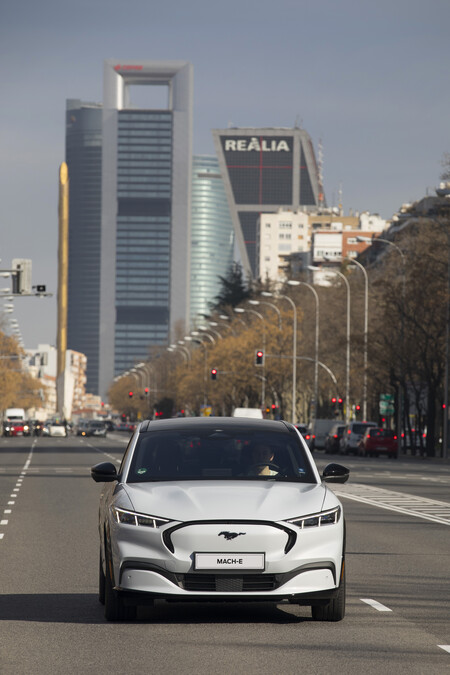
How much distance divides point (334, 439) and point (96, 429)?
192 feet

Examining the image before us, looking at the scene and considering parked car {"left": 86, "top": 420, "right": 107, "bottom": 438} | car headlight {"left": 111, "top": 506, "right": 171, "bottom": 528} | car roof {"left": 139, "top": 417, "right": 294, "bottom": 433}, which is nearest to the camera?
car headlight {"left": 111, "top": 506, "right": 171, "bottom": 528}

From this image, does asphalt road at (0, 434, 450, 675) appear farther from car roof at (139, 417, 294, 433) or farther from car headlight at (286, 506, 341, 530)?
car roof at (139, 417, 294, 433)

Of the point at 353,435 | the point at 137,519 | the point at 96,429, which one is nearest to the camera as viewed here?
the point at 137,519

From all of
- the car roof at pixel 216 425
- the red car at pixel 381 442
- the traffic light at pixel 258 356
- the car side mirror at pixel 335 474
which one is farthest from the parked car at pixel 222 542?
the traffic light at pixel 258 356

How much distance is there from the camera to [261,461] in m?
10.4

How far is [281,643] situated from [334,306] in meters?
86.1

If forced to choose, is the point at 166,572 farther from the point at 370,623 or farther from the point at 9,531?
the point at 9,531

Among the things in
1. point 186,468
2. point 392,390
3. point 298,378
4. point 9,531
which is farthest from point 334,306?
point 186,468

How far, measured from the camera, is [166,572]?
922 centimetres

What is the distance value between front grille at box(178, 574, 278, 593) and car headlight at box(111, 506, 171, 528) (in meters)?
0.38

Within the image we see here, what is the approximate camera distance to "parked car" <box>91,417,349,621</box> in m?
9.23

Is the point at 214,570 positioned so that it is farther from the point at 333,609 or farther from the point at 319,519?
the point at 333,609

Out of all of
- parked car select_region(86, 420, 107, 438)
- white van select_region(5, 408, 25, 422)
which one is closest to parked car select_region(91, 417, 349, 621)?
parked car select_region(86, 420, 107, 438)

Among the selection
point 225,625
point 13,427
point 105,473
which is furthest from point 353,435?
point 225,625
